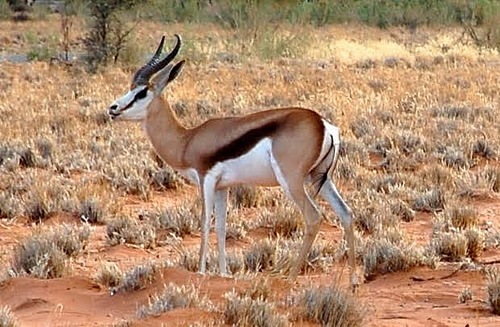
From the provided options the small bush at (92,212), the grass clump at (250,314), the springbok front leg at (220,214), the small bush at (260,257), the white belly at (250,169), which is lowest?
the small bush at (92,212)

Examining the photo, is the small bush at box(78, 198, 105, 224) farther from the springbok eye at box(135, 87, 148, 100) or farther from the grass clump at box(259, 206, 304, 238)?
the springbok eye at box(135, 87, 148, 100)

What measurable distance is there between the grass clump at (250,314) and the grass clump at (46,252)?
2.36m

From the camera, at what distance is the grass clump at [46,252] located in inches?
310

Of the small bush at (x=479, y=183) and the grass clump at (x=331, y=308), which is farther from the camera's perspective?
the small bush at (x=479, y=183)

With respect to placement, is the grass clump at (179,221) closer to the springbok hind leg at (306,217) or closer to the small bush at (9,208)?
the small bush at (9,208)

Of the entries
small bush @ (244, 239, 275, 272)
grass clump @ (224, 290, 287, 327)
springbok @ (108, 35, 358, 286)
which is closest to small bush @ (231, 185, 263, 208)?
small bush @ (244, 239, 275, 272)

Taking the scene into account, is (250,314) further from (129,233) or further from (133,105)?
(129,233)

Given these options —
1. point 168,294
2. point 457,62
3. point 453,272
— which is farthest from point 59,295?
point 457,62

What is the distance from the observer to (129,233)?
9.53 meters

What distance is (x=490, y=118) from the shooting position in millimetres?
17000

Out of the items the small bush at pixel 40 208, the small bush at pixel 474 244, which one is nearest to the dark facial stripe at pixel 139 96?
the small bush at pixel 40 208

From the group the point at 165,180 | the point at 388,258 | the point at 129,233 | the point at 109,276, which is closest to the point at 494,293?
the point at 388,258

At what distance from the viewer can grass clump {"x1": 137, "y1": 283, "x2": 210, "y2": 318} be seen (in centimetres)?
611

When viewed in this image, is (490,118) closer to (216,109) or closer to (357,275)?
(216,109)
